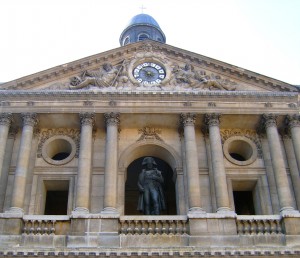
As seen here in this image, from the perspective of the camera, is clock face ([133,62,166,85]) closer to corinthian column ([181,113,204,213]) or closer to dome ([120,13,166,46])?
corinthian column ([181,113,204,213])

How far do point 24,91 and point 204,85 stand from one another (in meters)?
8.71

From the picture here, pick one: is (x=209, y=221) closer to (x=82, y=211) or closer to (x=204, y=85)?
(x=82, y=211)

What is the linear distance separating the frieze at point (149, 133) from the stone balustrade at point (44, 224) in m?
5.82

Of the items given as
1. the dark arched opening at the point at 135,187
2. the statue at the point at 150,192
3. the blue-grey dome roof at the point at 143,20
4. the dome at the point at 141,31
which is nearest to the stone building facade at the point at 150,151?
the statue at the point at 150,192

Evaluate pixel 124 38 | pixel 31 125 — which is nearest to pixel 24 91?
pixel 31 125

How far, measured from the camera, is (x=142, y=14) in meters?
44.3

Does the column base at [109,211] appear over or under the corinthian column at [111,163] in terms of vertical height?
under

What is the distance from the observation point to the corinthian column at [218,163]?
20.0 m

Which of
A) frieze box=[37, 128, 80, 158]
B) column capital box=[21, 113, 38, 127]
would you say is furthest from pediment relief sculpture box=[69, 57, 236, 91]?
column capital box=[21, 113, 38, 127]

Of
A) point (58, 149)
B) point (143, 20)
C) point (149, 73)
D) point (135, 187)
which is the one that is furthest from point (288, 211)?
point (143, 20)

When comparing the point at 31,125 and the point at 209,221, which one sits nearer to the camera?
the point at 209,221

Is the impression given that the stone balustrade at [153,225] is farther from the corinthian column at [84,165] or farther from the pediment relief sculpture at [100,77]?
the pediment relief sculpture at [100,77]

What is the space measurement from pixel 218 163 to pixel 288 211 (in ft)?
11.6

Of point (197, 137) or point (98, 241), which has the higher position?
point (197, 137)
